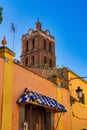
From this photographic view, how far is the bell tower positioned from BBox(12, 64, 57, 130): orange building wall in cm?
5772

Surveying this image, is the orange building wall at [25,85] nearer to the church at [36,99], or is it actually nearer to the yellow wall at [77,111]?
the church at [36,99]

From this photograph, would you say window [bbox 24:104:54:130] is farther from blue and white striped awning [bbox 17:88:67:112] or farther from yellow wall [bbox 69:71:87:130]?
yellow wall [bbox 69:71:87:130]

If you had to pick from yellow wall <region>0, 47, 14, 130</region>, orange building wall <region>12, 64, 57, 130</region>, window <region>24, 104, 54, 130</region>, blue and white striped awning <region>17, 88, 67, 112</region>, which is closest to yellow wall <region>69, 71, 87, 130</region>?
orange building wall <region>12, 64, 57, 130</region>

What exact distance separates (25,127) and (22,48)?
6757 cm

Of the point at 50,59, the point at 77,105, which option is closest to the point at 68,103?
the point at 77,105

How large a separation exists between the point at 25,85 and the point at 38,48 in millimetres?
62340

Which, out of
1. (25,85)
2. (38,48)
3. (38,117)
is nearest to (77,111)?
(38,117)

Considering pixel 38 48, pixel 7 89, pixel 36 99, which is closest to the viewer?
pixel 7 89

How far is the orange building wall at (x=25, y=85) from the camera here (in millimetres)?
11109

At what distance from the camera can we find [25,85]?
1206 centimetres

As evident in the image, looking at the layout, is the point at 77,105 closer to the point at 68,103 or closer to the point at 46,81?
the point at 68,103

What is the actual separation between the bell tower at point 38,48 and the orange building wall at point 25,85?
189 feet

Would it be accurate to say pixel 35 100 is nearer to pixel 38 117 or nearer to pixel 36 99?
pixel 36 99

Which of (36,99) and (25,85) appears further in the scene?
(25,85)
